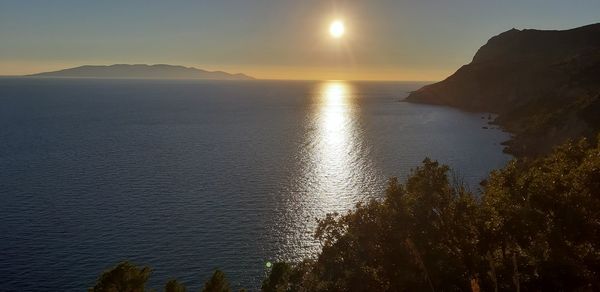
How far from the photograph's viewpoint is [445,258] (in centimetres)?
2714

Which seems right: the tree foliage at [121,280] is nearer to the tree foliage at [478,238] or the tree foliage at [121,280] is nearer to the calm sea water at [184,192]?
the tree foliage at [478,238]

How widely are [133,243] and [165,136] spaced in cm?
10593

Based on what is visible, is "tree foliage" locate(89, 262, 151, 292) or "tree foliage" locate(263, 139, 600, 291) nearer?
"tree foliage" locate(263, 139, 600, 291)

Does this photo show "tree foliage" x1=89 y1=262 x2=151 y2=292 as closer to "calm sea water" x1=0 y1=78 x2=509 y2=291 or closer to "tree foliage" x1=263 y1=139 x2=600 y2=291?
"tree foliage" x1=263 y1=139 x2=600 y2=291

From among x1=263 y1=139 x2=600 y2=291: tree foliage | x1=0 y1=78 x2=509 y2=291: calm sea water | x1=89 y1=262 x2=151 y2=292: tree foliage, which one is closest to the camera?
x1=263 y1=139 x2=600 y2=291: tree foliage

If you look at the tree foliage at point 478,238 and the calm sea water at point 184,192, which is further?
the calm sea water at point 184,192

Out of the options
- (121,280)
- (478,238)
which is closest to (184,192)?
(121,280)

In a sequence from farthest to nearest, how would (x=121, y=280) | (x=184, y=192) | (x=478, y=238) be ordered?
(x=184, y=192), (x=121, y=280), (x=478, y=238)

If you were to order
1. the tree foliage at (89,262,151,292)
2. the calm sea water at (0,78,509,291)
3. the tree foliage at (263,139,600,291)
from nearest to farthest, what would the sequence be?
the tree foliage at (263,139,600,291) → the tree foliage at (89,262,151,292) → the calm sea water at (0,78,509,291)

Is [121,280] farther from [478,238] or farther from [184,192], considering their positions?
[184,192]

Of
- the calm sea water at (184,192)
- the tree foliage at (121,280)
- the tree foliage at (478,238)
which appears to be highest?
the tree foliage at (478,238)

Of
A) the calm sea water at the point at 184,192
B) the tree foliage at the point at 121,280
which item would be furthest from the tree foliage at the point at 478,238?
the calm sea water at the point at 184,192

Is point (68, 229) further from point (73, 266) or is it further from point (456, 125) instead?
point (456, 125)

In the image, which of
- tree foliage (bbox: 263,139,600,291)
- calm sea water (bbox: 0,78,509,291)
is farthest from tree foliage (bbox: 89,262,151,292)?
calm sea water (bbox: 0,78,509,291)
